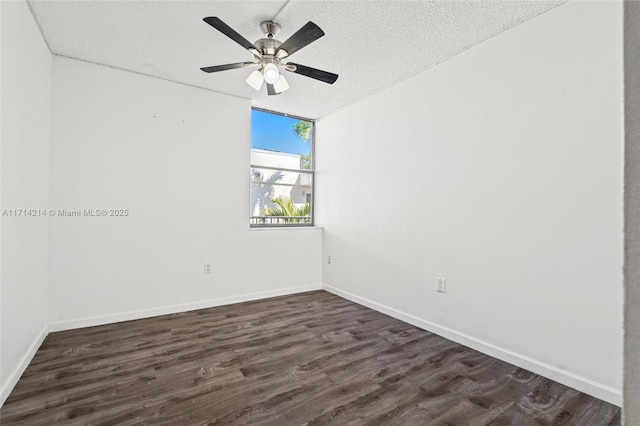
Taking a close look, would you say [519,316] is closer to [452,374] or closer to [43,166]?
[452,374]

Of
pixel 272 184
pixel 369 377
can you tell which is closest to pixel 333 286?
pixel 272 184

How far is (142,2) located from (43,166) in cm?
163

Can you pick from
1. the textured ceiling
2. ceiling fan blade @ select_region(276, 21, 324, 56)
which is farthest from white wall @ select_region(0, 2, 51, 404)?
ceiling fan blade @ select_region(276, 21, 324, 56)

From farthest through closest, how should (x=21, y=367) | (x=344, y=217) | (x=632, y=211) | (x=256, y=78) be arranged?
(x=344, y=217) < (x=256, y=78) < (x=21, y=367) < (x=632, y=211)

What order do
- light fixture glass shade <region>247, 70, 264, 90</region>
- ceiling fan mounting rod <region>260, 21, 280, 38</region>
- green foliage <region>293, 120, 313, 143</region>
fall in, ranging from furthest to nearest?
green foliage <region>293, 120, 313, 143</region> < light fixture glass shade <region>247, 70, 264, 90</region> < ceiling fan mounting rod <region>260, 21, 280, 38</region>

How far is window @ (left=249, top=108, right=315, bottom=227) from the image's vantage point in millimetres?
4125

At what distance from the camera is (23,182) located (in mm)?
2100

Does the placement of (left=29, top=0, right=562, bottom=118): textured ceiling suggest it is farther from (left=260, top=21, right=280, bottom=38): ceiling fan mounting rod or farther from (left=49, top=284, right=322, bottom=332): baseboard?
(left=49, top=284, right=322, bottom=332): baseboard

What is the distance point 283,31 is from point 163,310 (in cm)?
302

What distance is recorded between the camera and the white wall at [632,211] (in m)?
0.33

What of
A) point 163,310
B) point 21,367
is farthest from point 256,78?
point 21,367

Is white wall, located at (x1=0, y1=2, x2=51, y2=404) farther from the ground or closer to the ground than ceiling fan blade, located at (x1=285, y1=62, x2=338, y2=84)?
closer to the ground

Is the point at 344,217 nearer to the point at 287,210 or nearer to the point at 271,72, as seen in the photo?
the point at 287,210

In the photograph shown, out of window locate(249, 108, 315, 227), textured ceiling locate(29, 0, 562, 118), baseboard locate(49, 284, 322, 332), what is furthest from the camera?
window locate(249, 108, 315, 227)
